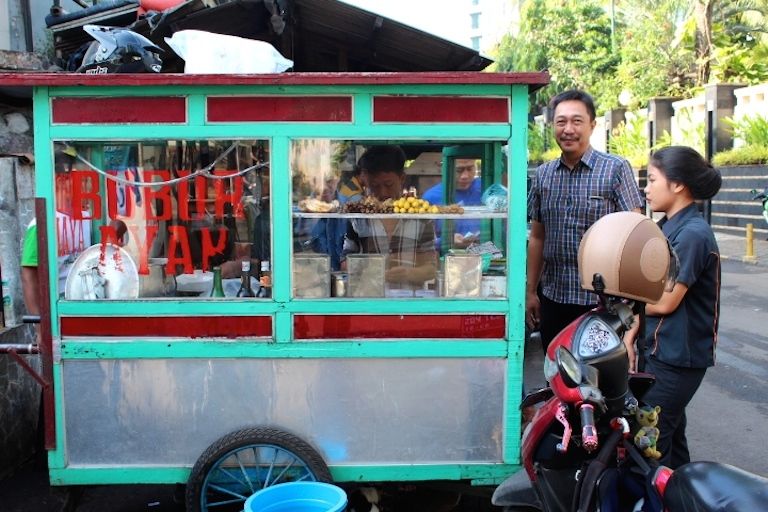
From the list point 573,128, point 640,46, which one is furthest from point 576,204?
point 640,46

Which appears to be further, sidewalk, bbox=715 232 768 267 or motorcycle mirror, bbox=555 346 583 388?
sidewalk, bbox=715 232 768 267

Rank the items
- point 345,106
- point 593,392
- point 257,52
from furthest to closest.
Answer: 1. point 257,52
2. point 345,106
3. point 593,392

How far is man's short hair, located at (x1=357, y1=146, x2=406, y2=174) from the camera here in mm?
3279

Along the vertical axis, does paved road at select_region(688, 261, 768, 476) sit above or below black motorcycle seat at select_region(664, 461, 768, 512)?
below

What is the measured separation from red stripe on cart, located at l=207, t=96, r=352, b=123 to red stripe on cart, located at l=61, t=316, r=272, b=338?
33.0 inches

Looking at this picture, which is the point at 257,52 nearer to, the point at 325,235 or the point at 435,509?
the point at 325,235

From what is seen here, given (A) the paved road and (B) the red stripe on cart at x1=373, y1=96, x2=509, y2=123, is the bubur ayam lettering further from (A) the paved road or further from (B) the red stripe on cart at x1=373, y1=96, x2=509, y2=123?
(A) the paved road

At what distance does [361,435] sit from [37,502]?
74.2 inches

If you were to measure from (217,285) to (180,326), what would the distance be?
232 millimetres

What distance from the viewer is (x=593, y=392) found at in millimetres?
2389

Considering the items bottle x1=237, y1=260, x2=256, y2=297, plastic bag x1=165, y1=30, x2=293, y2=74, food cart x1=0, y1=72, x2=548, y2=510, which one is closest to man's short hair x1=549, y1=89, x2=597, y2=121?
food cart x1=0, y1=72, x2=548, y2=510

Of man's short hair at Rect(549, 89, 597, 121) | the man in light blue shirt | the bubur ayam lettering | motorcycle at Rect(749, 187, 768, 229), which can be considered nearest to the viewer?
the bubur ayam lettering

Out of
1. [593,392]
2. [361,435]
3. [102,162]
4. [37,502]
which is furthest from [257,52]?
[37,502]

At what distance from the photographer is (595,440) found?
224 centimetres
